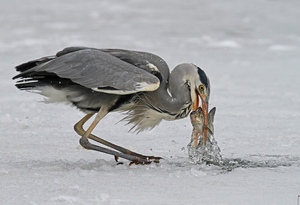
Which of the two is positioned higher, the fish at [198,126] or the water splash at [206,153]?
the fish at [198,126]

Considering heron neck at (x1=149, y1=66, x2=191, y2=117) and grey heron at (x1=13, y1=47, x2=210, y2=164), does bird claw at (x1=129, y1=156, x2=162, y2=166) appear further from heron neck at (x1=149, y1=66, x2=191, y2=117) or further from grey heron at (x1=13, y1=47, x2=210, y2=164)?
heron neck at (x1=149, y1=66, x2=191, y2=117)

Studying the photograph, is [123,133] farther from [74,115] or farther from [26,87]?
[26,87]

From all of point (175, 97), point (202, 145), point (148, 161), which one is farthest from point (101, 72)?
point (202, 145)

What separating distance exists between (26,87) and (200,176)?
2158 mm

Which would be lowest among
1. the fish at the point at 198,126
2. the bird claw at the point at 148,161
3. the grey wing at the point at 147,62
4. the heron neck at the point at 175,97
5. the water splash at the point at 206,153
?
the bird claw at the point at 148,161

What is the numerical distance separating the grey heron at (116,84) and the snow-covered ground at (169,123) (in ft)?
1.53

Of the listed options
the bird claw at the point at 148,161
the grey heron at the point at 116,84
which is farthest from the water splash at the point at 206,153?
the bird claw at the point at 148,161

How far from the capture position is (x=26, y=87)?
757 cm

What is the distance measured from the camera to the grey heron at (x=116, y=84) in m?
7.12

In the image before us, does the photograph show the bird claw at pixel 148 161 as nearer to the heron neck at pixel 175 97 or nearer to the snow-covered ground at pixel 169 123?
the snow-covered ground at pixel 169 123

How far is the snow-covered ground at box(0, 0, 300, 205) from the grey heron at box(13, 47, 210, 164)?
0.47 m

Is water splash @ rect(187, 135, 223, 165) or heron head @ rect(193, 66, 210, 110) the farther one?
heron head @ rect(193, 66, 210, 110)

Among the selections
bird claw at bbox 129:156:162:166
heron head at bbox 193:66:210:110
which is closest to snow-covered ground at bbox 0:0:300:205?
bird claw at bbox 129:156:162:166

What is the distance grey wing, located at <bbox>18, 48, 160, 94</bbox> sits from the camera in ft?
23.0
